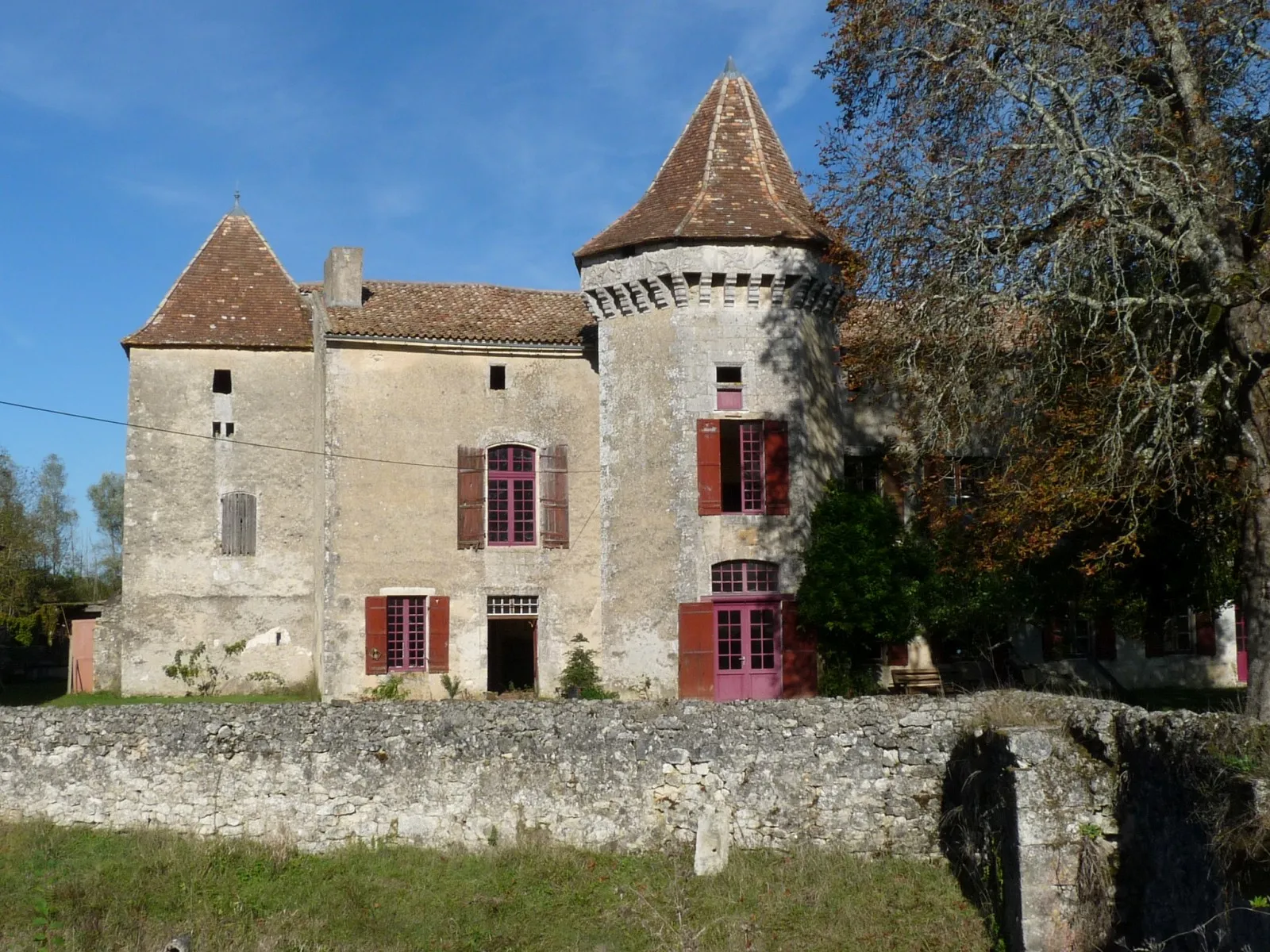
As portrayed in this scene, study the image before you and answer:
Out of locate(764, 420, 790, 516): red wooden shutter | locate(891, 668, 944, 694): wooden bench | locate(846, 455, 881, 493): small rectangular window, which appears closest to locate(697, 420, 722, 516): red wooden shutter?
locate(764, 420, 790, 516): red wooden shutter

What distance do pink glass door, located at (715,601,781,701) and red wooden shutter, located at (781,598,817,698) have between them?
11cm

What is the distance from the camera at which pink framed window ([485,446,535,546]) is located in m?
22.4

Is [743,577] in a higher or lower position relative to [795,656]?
Answer: higher

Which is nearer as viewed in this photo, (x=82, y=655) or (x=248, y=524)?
(x=248, y=524)

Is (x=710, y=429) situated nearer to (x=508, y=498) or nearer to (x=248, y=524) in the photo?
(x=508, y=498)

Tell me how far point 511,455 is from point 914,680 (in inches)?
318

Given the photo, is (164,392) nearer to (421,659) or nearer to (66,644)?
(421,659)

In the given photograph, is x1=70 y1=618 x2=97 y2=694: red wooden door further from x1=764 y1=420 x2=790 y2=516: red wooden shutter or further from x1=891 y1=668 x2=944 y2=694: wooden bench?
x1=891 y1=668 x2=944 y2=694: wooden bench

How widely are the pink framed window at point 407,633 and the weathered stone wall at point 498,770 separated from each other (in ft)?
28.1

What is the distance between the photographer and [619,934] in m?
10.6

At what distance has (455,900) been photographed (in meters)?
11.3

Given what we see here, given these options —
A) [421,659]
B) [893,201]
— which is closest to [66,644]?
[421,659]

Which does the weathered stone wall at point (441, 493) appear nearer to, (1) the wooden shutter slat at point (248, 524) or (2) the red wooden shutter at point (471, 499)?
(2) the red wooden shutter at point (471, 499)

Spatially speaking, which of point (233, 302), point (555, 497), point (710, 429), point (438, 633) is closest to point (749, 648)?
point (710, 429)
